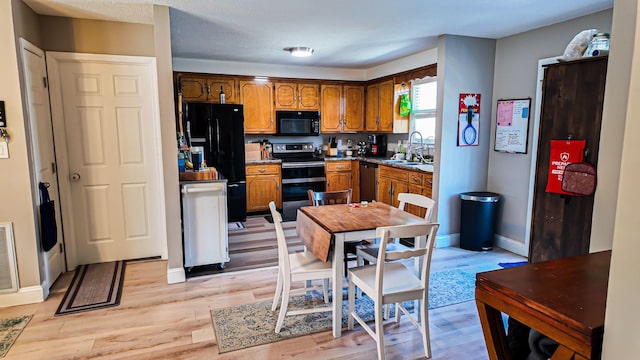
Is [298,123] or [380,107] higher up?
[380,107]

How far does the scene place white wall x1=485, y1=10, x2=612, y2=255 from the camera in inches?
147

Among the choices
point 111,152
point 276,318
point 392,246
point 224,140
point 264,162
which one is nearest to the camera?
point 276,318

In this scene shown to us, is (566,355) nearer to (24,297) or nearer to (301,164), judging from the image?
(24,297)

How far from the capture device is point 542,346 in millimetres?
1220

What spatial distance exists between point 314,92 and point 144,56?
10.5 feet

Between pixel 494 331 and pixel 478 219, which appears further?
pixel 478 219

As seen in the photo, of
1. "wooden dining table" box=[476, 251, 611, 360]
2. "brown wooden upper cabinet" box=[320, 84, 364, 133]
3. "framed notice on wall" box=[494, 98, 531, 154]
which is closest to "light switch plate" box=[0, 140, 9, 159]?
"wooden dining table" box=[476, 251, 611, 360]

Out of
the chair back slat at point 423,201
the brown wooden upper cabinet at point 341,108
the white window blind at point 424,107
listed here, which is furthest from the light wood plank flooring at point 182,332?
the brown wooden upper cabinet at point 341,108

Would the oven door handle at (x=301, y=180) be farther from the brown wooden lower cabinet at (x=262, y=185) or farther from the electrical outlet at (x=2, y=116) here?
the electrical outlet at (x=2, y=116)

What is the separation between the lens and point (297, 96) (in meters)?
6.37

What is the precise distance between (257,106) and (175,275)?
3.43 m

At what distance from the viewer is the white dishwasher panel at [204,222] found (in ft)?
11.4

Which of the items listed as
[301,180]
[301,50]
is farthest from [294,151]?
[301,50]

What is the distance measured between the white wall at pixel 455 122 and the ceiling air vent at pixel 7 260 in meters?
4.10
